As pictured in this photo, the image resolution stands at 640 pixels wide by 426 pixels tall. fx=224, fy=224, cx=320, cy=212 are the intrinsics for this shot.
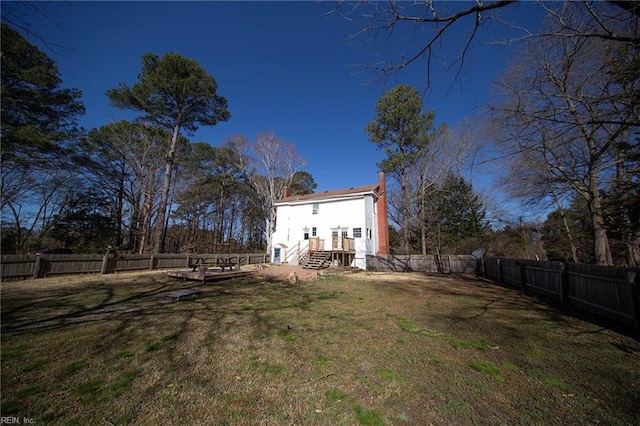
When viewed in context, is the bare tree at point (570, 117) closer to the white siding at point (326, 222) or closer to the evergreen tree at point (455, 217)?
the white siding at point (326, 222)

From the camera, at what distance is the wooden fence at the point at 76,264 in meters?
9.53

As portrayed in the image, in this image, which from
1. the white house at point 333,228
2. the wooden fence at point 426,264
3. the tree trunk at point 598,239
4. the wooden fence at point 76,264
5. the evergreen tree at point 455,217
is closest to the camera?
the tree trunk at point 598,239

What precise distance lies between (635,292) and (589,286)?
4.69 feet

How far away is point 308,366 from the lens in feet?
11.2

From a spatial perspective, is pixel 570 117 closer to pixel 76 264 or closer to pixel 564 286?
pixel 564 286

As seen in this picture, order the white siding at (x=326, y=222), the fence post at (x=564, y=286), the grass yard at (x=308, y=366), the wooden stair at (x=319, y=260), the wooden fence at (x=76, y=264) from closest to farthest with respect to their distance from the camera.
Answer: the grass yard at (x=308, y=366) → the fence post at (x=564, y=286) → the wooden fence at (x=76, y=264) → the wooden stair at (x=319, y=260) → the white siding at (x=326, y=222)

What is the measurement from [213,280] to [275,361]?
27.1 feet

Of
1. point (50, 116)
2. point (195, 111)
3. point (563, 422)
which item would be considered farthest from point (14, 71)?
point (563, 422)

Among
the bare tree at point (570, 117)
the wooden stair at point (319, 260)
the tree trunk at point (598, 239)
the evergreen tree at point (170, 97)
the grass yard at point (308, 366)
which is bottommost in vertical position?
the grass yard at point (308, 366)

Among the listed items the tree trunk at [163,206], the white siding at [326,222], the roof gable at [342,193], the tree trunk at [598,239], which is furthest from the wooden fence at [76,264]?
the tree trunk at [598,239]

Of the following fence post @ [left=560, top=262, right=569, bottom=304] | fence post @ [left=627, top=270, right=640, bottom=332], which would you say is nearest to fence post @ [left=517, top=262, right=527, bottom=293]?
fence post @ [left=560, top=262, right=569, bottom=304]

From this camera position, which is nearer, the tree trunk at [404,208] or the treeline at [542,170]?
the treeline at [542,170]

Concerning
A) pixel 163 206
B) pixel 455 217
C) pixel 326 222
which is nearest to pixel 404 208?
pixel 326 222

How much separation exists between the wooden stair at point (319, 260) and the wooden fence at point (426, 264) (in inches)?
145
